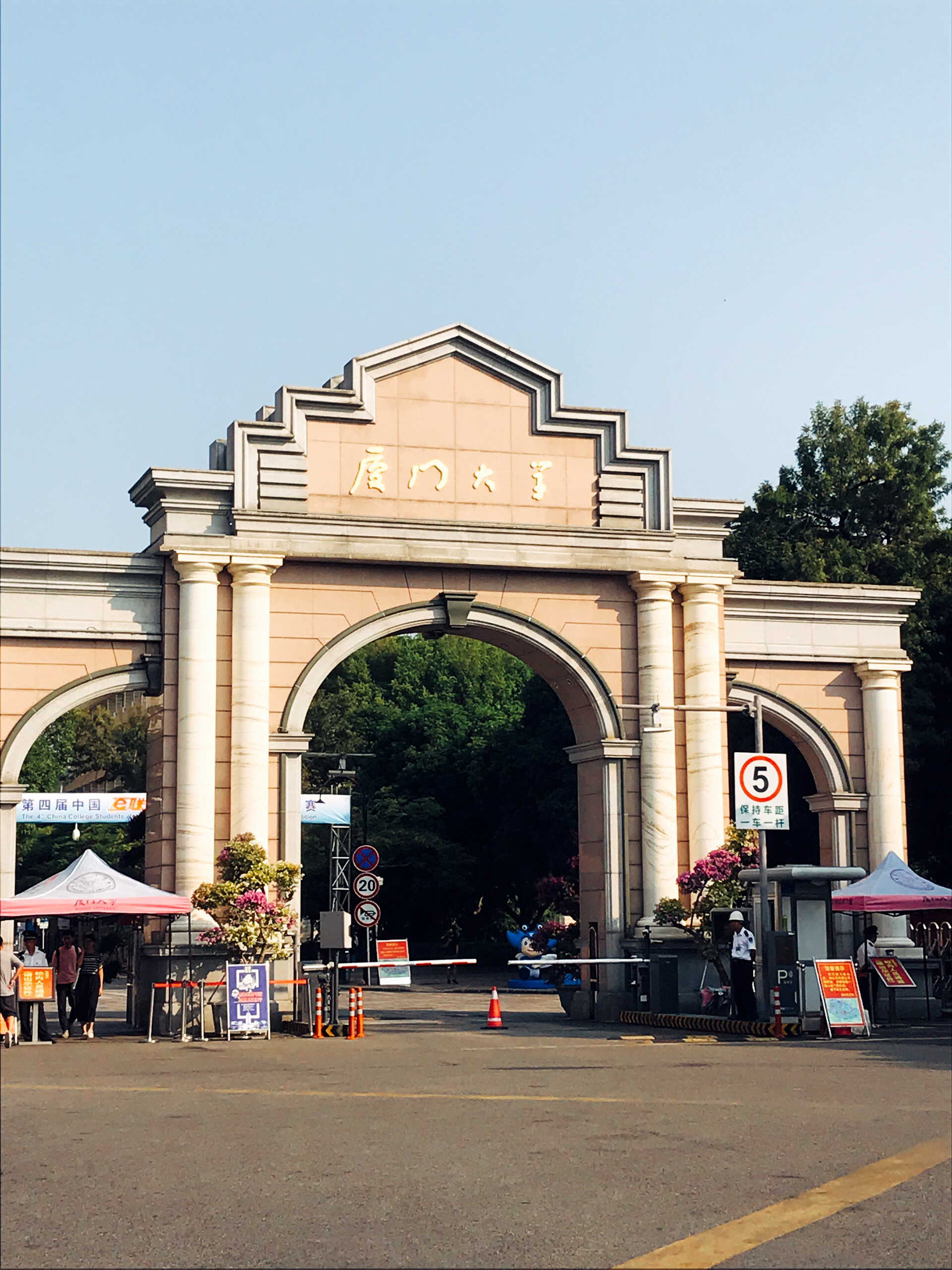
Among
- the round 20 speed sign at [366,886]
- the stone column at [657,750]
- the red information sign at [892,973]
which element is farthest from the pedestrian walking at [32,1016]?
the round 20 speed sign at [366,886]

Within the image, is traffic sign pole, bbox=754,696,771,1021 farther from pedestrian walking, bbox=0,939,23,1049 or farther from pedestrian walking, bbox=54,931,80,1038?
pedestrian walking, bbox=0,939,23,1049

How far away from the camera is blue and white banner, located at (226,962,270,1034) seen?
981 inches

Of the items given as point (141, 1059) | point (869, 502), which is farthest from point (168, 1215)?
point (869, 502)

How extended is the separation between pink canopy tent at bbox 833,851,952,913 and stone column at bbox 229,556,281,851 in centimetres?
984

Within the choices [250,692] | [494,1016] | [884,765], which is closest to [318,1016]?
[494,1016]

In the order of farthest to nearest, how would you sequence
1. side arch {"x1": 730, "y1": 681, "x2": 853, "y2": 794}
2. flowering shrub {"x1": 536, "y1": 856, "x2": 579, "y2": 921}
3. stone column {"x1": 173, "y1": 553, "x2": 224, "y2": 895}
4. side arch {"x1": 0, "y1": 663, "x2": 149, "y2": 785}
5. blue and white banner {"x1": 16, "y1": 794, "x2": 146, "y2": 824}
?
blue and white banner {"x1": 16, "y1": 794, "x2": 146, "y2": 824} → flowering shrub {"x1": 536, "y1": 856, "x2": 579, "y2": 921} → side arch {"x1": 730, "y1": 681, "x2": 853, "y2": 794} → side arch {"x1": 0, "y1": 663, "x2": 149, "y2": 785} → stone column {"x1": 173, "y1": 553, "x2": 224, "y2": 895}

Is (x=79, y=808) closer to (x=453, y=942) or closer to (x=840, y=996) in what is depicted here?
(x=453, y=942)

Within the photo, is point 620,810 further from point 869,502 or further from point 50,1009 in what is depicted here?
point 869,502

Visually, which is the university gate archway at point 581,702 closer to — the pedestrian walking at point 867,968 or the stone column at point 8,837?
the pedestrian walking at point 867,968

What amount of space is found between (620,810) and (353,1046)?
8.44 meters

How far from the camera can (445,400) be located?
2919 centimetres

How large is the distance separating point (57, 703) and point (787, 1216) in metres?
20.3

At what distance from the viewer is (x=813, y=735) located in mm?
31750

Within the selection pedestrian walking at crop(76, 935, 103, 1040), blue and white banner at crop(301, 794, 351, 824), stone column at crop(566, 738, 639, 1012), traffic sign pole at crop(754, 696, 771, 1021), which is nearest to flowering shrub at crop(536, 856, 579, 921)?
stone column at crop(566, 738, 639, 1012)
